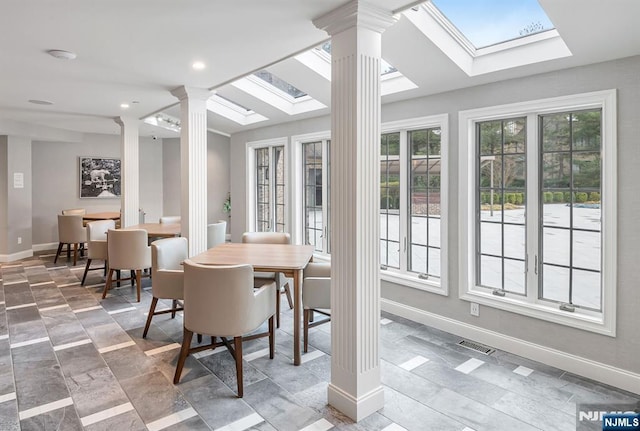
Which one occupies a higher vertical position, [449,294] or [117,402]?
[449,294]

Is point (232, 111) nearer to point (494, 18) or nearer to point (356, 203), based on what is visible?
point (494, 18)

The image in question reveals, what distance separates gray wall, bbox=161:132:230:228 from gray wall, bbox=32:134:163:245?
12.8 inches

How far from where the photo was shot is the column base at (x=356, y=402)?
240 centimetres

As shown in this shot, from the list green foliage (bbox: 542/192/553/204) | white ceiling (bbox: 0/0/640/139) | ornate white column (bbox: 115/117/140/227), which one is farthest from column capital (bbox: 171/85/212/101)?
green foliage (bbox: 542/192/553/204)

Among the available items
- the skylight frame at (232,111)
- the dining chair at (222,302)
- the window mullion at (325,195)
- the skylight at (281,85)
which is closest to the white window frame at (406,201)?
the window mullion at (325,195)

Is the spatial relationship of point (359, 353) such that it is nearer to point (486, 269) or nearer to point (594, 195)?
point (486, 269)

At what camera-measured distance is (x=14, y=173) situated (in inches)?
283

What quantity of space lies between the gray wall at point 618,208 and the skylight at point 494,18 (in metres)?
0.39

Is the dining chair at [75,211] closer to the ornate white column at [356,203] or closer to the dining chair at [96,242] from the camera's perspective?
the dining chair at [96,242]

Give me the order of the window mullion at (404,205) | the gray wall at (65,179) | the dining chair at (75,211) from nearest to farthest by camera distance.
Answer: the window mullion at (404,205) < the dining chair at (75,211) < the gray wall at (65,179)

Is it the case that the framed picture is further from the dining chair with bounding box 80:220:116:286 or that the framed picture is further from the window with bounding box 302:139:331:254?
the window with bounding box 302:139:331:254

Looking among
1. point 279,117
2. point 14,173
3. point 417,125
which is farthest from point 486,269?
point 14,173

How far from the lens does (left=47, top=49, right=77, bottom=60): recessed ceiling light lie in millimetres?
3249

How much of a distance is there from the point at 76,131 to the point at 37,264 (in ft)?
9.14
